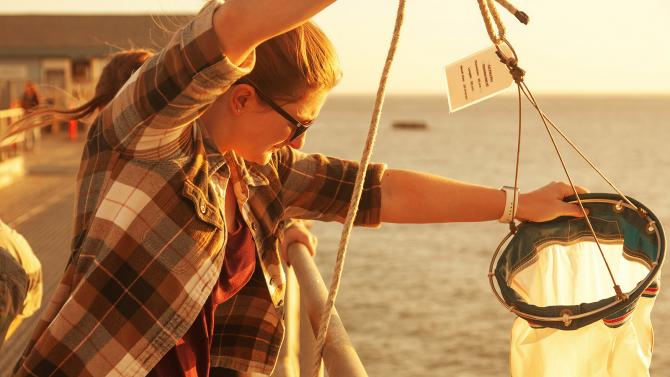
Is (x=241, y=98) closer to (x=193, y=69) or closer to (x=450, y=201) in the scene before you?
(x=193, y=69)

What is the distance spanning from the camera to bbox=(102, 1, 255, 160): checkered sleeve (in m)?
1.83

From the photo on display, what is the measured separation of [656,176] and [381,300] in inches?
1532

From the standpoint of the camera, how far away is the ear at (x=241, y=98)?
220 centimetres

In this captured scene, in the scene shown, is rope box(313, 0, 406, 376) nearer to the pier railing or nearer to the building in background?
the pier railing

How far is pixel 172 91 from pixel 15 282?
1.28 meters

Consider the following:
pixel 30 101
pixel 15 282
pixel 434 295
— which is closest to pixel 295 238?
pixel 15 282

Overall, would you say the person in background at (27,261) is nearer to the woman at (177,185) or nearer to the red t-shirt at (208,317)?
the red t-shirt at (208,317)

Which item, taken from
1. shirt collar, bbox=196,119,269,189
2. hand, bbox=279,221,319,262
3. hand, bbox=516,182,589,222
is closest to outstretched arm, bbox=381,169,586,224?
hand, bbox=516,182,589,222

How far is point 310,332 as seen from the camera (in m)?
3.20

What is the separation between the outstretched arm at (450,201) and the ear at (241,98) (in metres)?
0.74

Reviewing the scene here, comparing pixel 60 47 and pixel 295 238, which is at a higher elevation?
pixel 60 47

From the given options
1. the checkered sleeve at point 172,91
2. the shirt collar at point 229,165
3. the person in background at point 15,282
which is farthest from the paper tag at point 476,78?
the person in background at point 15,282

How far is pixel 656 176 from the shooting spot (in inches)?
2286

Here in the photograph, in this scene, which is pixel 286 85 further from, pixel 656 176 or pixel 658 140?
pixel 658 140
